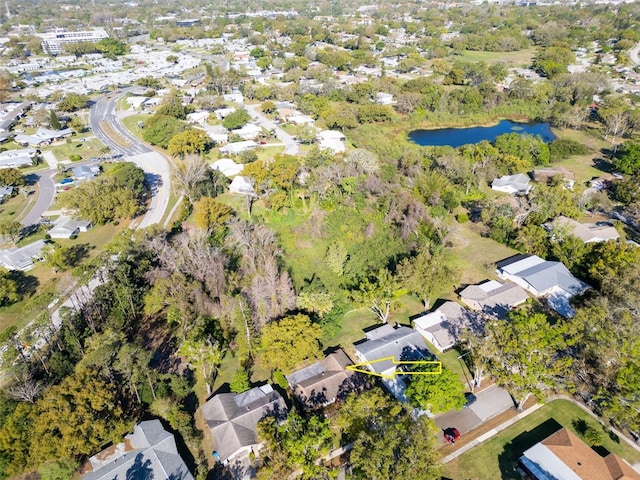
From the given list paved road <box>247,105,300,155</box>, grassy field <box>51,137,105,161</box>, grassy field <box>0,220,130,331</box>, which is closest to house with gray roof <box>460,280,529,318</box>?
grassy field <box>0,220,130,331</box>

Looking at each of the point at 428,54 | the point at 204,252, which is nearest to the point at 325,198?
the point at 204,252

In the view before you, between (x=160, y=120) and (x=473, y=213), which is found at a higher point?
(x=160, y=120)

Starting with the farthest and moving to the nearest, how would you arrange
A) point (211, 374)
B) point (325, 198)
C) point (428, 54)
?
1. point (428, 54)
2. point (325, 198)
3. point (211, 374)

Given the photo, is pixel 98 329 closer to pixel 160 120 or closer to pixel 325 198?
pixel 325 198

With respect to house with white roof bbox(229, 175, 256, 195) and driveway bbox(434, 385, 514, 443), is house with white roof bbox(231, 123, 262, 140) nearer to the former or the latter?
house with white roof bbox(229, 175, 256, 195)

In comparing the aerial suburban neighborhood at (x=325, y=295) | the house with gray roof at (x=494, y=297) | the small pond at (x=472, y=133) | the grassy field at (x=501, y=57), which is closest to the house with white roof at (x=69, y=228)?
the aerial suburban neighborhood at (x=325, y=295)
